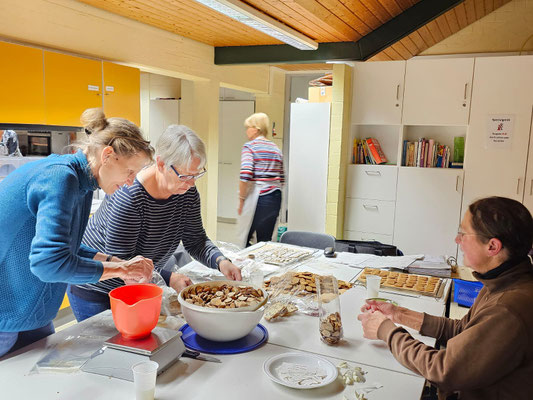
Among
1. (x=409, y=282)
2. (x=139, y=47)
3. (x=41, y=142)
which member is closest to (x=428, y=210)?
(x=409, y=282)

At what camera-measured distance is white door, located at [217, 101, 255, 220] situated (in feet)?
26.4

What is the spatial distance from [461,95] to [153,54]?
10.1ft

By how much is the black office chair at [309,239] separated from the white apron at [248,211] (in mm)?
1197

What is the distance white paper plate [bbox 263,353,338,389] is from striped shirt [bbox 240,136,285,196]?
3.27 m

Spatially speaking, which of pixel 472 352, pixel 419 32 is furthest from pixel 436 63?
pixel 472 352

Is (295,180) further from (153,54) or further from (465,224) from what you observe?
(465,224)

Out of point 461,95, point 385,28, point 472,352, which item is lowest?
point 472,352

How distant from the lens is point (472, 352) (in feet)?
4.55

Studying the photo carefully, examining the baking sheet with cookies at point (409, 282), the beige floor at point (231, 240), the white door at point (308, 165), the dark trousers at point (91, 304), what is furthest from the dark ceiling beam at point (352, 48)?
the dark trousers at point (91, 304)

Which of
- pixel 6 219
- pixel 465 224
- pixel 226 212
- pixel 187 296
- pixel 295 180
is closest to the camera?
pixel 6 219

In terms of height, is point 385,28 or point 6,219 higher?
point 385,28

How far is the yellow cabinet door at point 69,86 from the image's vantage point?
3.70m

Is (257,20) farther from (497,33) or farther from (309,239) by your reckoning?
(497,33)

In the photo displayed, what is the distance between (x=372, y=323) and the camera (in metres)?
1.76
